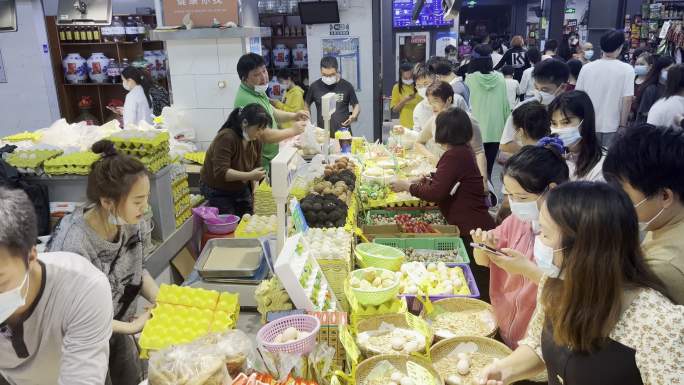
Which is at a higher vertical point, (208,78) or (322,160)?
(208,78)

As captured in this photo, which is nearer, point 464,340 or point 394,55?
point 464,340

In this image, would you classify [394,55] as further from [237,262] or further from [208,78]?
[237,262]

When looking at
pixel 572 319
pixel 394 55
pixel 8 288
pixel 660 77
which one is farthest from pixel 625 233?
pixel 394 55

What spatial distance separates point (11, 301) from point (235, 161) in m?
2.93

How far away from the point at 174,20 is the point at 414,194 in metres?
4.00

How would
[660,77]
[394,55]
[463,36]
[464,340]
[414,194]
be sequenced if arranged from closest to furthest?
[464,340], [414,194], [660,77], [394,55], [463,36]

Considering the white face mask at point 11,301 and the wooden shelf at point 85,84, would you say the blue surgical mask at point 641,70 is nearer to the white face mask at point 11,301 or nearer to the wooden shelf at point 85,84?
the wooden shelf at point 85,84

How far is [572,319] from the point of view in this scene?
5.20ft

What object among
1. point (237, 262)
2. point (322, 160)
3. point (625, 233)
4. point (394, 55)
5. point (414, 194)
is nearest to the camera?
point (625, 233)

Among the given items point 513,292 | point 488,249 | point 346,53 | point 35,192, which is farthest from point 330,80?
point 488,249

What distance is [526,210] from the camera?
247 centimetres

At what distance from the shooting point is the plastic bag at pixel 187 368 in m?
1.58

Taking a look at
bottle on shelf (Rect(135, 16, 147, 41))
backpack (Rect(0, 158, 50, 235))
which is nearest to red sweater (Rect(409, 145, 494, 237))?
backpack (Rect(0, 158, 50, 235))

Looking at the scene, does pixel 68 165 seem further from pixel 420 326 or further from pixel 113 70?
pixel 113 70
